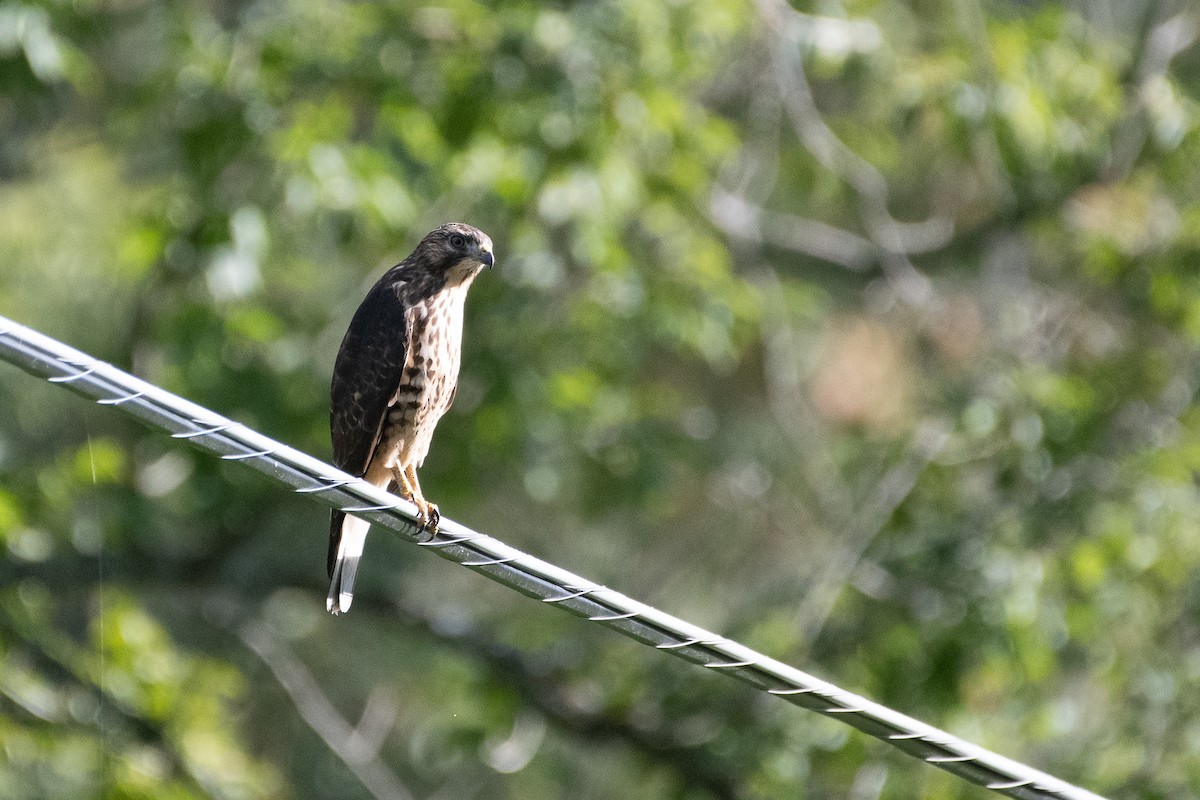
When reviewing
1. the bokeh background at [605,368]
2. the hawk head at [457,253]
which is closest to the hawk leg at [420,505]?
the hawk head at [457,253]

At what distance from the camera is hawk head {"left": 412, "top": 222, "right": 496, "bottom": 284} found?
142 inches

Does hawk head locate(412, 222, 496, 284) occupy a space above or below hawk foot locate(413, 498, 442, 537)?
above

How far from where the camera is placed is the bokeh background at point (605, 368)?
550cm

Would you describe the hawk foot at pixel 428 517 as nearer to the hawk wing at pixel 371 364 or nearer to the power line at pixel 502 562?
the power line at pixel 502 562

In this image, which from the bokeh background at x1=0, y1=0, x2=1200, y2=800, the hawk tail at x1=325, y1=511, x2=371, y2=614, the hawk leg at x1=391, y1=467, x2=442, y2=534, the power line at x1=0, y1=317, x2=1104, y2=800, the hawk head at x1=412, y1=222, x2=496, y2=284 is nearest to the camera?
the power line at x1=0, y1=317, x2=1104, y2=800

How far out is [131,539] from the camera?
6.20 meters

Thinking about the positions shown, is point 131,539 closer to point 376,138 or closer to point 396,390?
point 376,138

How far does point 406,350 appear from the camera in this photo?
3.63 m

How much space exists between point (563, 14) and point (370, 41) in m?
0.77

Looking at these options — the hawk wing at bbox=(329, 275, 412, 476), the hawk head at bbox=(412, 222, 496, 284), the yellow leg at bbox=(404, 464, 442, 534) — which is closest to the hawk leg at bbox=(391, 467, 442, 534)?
the yellow leg at bbox=(404, 464, 442, 534)

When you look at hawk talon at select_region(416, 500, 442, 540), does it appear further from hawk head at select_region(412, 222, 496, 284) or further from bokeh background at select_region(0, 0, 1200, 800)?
bokeh background at select_region(0, 0, 1200, 800)

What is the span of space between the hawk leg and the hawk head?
52 cm

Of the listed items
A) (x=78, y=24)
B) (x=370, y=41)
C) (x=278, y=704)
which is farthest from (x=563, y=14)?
(x=278, y=704)

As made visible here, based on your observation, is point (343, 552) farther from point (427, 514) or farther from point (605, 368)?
point (605, 368)
